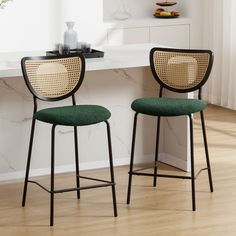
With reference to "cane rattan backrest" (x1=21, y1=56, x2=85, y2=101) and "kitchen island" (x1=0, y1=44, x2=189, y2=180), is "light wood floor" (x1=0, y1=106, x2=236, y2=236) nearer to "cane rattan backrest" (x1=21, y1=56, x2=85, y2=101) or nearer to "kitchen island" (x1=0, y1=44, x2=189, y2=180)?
"kitchen island" (x1=0, y1=44, x2=189, y2=180)

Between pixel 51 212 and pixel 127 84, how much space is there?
5.01ft

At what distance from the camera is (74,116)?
4.39 metres

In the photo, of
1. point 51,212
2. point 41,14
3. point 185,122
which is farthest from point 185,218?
point 41,14

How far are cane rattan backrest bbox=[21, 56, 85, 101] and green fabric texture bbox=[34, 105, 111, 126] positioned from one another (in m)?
0.20

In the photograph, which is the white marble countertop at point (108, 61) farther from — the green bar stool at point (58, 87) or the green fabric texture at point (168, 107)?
the green fabric texture at point (168, 107)

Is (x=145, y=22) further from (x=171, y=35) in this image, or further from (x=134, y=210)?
(x=134, y=210)

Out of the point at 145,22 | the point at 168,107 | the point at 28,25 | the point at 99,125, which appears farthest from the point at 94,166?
the point at 145,22

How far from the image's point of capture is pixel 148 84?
18.6ft

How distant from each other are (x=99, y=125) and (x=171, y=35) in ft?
9.18

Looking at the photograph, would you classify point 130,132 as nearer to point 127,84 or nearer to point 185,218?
point 127,84

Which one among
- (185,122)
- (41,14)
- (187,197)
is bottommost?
(187,197)

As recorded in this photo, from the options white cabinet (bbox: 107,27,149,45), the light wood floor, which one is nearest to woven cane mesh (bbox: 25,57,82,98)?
the light wood floor

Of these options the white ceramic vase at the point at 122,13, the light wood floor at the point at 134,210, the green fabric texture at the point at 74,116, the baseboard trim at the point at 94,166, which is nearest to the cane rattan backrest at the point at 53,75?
the green fabric texture at the point at 74,116

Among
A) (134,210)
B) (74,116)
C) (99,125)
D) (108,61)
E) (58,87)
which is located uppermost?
(108,61)
